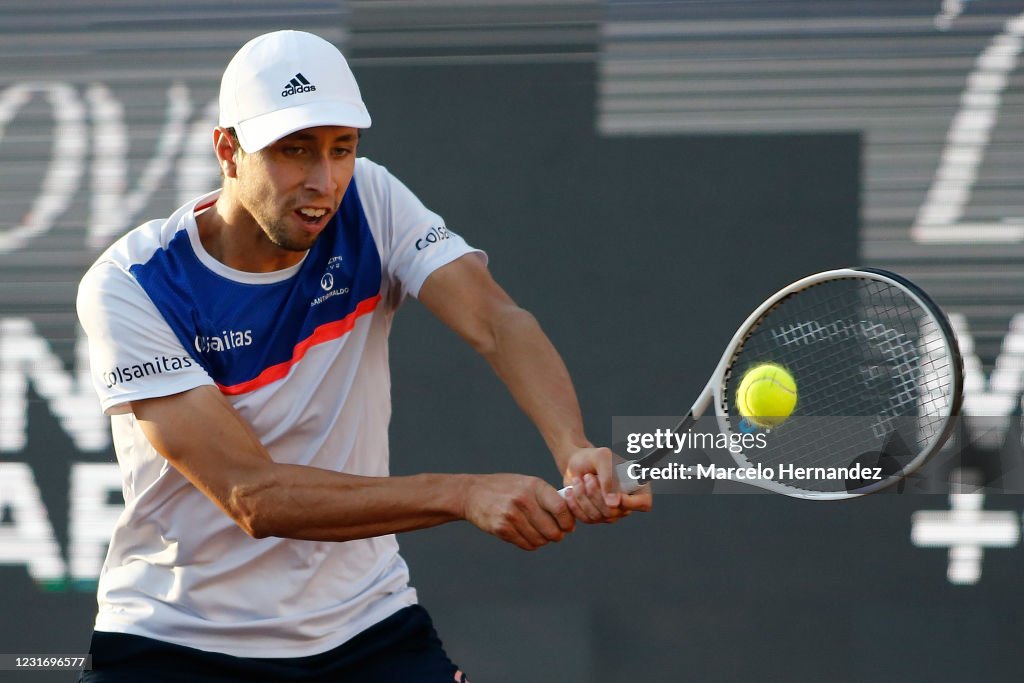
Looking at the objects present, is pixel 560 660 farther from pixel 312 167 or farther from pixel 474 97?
pixel 312 167

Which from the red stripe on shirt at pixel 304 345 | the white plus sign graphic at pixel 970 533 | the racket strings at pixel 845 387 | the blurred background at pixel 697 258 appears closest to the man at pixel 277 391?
the red stripe on shirt at pixel 304 345

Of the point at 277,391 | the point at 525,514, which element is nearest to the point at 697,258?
the point at 277,391

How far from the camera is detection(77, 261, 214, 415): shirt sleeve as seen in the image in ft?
7.63

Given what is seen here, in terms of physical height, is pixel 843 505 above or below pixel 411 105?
below

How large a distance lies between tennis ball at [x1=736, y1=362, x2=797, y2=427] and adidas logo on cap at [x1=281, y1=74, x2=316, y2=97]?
1.07 metres

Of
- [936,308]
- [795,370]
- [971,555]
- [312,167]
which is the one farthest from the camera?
[971,555]

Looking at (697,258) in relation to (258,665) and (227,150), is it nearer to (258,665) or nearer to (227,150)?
(227,150)

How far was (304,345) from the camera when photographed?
2.47 metres

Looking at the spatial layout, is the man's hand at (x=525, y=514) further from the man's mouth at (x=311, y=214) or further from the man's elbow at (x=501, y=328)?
the man's mouth at (x=311, y=214)

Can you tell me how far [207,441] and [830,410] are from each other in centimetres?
142

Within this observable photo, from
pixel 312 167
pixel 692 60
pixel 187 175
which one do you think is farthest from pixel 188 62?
pixel 312 167

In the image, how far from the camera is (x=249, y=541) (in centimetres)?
248

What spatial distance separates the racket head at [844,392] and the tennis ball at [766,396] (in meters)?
0.03

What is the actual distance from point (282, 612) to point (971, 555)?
2447 millimetres
